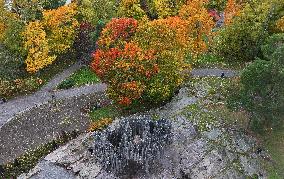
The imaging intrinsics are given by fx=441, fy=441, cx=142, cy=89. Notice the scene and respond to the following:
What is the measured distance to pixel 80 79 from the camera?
7231 centimetres

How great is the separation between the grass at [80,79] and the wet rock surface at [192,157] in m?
13.6

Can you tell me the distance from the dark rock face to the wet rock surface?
1.06m

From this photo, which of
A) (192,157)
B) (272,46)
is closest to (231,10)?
(272,46)

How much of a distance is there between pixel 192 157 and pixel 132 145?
27.0 ft

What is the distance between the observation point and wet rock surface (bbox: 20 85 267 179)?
52531 mm

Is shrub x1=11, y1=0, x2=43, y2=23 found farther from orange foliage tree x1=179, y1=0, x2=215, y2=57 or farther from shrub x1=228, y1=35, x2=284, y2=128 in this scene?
shrub x1=228, y1=35, x2=284, y2=128

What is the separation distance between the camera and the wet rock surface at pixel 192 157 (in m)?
52.5

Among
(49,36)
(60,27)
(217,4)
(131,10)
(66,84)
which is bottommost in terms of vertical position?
(66,84)

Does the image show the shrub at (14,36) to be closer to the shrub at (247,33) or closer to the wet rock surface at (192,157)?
the wet rock surface at (192,157)

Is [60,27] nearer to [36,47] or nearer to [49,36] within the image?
[49,36]

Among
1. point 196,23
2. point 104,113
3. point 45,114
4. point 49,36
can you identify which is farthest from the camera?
point 49,36

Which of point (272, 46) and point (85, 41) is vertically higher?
point (85, 41)

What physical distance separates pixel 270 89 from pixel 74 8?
129 feet

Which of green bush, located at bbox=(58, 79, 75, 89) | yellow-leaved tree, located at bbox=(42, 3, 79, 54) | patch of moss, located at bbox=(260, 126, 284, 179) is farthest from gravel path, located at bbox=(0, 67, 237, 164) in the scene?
patch of moss, located at bbox=(260, 126, 284, 179)
